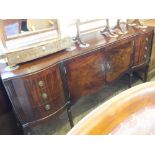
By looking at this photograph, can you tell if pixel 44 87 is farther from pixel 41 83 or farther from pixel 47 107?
pixel 47 107

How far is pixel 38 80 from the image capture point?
4.35ft

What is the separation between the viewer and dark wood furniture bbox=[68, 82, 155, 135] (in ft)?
2.16

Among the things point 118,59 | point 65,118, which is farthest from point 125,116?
point 65,118

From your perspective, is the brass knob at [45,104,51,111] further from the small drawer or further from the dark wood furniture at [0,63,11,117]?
the dark wood furniture at [0,63,11,117]

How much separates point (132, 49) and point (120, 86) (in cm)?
66

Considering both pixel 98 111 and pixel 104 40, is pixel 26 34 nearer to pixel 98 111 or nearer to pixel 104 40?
pixel 104 40

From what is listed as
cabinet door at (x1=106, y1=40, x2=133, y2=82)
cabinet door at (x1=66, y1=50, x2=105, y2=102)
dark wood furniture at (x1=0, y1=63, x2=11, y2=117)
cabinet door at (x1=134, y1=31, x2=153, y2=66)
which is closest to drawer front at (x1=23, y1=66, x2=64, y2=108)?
cabinet door at (x1=66, y1=50, x2=105, y2=102)

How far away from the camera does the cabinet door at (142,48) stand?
2.03 metres

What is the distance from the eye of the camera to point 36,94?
1368 millimetres

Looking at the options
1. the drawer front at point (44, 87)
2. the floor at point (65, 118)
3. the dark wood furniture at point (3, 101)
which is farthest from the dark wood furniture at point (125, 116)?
Result: the floor at point (65, 118)

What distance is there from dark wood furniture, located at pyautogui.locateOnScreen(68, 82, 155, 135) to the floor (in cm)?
111

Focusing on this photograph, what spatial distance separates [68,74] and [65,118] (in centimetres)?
73
